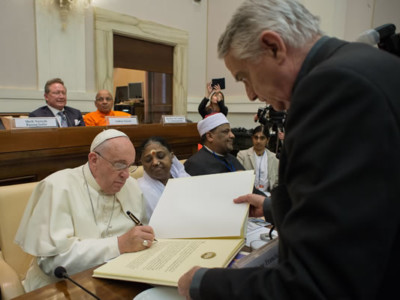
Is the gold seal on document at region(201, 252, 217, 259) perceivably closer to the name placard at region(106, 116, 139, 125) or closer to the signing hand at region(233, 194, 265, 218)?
the signing hand at region(233, 194, 265, 218)

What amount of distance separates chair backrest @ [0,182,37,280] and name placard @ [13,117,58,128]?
100cm

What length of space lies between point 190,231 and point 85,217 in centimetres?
62

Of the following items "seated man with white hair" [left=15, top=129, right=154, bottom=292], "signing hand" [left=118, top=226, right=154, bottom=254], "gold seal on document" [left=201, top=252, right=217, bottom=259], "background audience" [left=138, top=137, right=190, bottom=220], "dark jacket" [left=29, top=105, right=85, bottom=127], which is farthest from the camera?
"dark jacket" [left=29, top=105, right=85, bottom=127]

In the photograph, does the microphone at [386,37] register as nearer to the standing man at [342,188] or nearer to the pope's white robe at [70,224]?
the standing man at [342,188]

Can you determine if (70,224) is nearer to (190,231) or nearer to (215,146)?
(190,231)

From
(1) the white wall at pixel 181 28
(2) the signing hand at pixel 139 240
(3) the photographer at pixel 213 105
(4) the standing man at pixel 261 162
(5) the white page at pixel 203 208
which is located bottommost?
(4) the standing man at pixel 261 162

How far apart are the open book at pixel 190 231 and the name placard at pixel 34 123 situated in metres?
1.77

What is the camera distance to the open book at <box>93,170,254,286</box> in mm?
1006

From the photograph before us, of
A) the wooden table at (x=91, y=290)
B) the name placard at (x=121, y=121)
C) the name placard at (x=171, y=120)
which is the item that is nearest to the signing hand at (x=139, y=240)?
the wooden table at (x=91, y=290)

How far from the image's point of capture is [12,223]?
1.80 metres

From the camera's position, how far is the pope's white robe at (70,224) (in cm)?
137

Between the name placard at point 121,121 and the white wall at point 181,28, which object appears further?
the white wall at point 181,28

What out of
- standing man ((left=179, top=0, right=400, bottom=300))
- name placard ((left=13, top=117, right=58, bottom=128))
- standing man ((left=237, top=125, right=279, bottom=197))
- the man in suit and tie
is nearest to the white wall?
the man in suit and tie

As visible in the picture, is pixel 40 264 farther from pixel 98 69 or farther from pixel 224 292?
pixel 98 69
